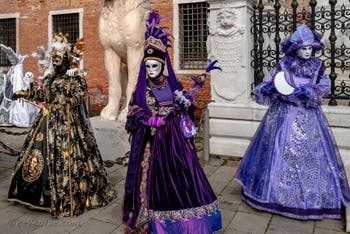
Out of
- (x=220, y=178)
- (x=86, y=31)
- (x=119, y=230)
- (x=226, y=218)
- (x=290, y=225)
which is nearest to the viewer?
(x=119, y=230)

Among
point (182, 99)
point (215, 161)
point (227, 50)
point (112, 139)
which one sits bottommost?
point (215, 161)

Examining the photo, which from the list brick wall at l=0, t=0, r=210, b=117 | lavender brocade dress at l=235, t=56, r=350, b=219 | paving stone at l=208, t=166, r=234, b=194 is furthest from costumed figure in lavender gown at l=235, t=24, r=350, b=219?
brick wall at l=0, t=0, r=210, b=117

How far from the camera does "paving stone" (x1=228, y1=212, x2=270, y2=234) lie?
3.36 m

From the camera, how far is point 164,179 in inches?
117

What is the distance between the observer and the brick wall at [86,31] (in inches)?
430

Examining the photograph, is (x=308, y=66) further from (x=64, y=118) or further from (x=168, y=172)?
(x=64, y=118)

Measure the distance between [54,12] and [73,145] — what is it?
10.3m

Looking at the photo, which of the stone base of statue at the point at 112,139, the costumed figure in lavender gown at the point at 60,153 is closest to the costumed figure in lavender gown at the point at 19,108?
the stone base of statue at the point at 112,139

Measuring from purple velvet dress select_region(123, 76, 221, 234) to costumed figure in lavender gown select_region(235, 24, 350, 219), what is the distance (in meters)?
0.87

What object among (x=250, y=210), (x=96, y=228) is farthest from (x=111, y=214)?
(x=250, y=210)

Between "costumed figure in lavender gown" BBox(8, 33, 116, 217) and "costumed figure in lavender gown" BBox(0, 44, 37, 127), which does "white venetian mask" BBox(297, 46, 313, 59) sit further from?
"costumed figure in lavender gown" BBox(0, 44, 37, 127)

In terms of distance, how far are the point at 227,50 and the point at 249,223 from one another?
2.94 metres

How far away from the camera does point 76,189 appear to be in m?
3.74

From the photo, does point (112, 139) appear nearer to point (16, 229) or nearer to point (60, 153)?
point (60, 153)
